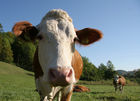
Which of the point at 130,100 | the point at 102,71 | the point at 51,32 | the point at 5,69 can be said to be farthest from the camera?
the point at 102,71

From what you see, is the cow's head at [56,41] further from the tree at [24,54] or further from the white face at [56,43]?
the tree at [24,54]

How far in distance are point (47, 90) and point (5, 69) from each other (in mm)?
34919

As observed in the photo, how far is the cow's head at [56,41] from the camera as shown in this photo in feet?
7.29

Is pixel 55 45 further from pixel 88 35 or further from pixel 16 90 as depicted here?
pixel 16 90

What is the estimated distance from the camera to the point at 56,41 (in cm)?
273

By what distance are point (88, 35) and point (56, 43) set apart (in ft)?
4.63

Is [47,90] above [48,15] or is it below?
below

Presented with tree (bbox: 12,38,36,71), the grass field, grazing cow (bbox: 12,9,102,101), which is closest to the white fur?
grazing cow (bbox: 12,9,102,101)

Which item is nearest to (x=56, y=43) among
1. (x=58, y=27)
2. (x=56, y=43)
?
(x=56, y=43)

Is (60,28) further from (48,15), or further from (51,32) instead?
(48,15)

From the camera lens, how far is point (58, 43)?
2.70 metres

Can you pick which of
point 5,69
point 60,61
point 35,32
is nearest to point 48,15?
point 35,32

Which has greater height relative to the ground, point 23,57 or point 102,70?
point 23,57

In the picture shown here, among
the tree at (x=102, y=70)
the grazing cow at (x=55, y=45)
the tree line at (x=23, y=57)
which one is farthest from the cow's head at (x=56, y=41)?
the tree at (x=102, y=70)
